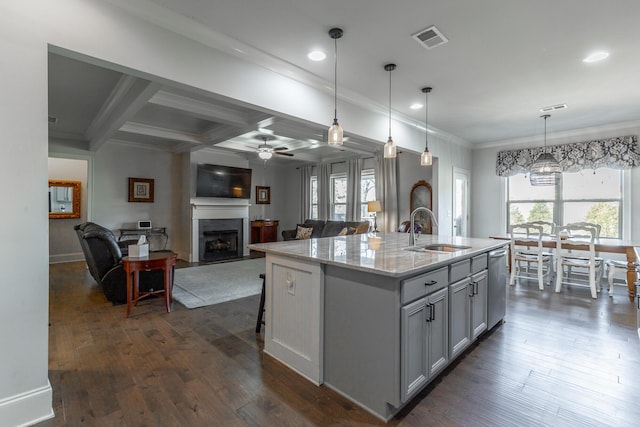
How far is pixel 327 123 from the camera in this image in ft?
12.0

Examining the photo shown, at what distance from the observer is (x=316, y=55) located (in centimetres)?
294

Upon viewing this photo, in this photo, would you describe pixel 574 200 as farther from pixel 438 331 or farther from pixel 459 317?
pixel 438 331

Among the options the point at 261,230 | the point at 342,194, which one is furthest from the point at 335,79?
the point at 261,230

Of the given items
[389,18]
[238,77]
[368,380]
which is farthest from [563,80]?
[368,380]

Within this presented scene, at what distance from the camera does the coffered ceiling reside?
7.52 ft

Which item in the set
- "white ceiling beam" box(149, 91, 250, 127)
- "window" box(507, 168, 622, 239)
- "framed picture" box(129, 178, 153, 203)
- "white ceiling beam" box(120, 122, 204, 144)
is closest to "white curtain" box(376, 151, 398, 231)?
"window" box(507, 168, 622, 239)

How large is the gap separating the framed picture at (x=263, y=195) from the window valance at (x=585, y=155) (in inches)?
243

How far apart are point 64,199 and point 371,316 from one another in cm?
824

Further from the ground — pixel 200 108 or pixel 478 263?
pixel 200 108

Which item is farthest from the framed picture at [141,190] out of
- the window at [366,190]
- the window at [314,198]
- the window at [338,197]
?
the window at [366,190]

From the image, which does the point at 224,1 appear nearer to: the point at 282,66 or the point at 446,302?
the point at 282,66

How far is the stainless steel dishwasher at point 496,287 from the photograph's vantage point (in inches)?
115

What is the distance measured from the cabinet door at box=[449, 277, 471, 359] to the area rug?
283 cm

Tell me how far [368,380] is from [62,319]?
3.40 metres
